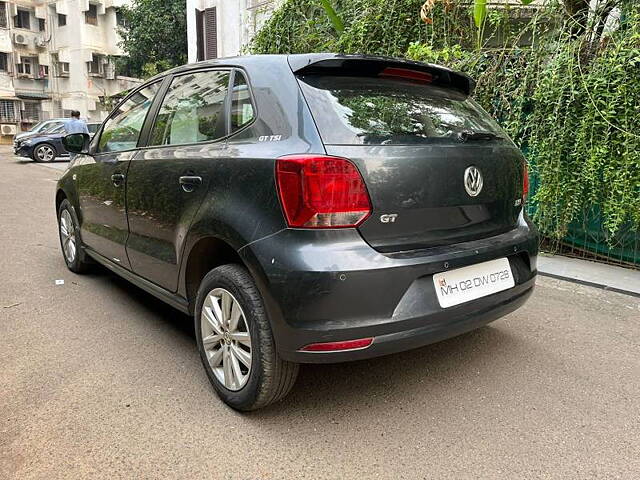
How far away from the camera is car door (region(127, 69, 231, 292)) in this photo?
2.77 meters

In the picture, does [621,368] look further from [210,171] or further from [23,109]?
[23,109]

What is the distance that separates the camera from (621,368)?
10.1 feet

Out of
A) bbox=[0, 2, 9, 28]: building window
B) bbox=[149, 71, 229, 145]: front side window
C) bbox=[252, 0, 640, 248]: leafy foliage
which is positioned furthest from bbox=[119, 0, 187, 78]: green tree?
bbox=[149, 71, 229, 145]: front side window

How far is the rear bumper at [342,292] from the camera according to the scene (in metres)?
2.15

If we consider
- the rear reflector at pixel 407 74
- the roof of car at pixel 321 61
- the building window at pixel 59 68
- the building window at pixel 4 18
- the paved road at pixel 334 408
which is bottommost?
the paved road at pixel 334 408

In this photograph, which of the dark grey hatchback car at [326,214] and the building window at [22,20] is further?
the building window at [22,20]

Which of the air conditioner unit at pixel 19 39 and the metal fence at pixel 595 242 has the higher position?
the air conditioner unit at pixel 19 39

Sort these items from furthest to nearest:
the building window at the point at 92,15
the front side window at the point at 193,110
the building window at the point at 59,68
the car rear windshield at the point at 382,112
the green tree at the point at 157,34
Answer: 1. the building window at the point at 59,68
2. the building window at the point at 92,15
3. the green tree at the point at 157,34
4. the front side window at the point at 193,110
5. the car rear windshield at the point at 382,112

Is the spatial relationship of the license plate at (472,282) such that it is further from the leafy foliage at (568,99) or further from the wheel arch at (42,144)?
the wheel arch at (42,144)

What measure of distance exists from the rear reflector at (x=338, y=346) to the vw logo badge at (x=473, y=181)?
886 millimetres

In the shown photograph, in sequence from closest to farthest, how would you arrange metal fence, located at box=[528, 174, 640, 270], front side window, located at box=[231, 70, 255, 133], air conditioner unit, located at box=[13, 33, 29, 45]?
front side window, located at box=[231, 70, 255, 133]
metal fence, located at box=[528, 174, 640, 270]
air conditioner unit, located at box=[13, 33, 29, 45]

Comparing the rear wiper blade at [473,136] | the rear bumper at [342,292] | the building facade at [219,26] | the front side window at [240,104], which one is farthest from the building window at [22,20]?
the rear bumper at [342,292]

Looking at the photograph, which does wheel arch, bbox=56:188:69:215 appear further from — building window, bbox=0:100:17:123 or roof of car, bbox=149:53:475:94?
building window, bbox=0:100:17:123

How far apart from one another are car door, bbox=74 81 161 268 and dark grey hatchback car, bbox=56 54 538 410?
0.46 metres
